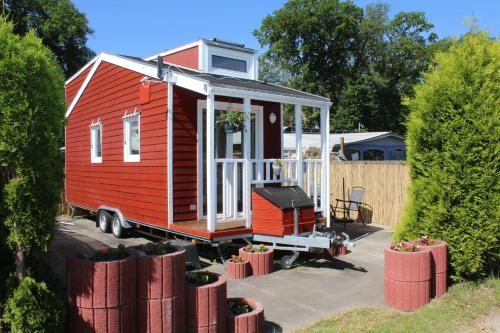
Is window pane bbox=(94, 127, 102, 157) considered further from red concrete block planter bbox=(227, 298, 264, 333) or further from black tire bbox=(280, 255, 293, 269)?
red concrete block planter bbox=(227, 298, 264, 333)

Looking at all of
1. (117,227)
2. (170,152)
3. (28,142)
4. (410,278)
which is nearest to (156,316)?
(28,142)

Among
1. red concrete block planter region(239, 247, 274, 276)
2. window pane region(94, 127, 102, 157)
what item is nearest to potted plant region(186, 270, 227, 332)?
red concrete block planter region(239, 247, 274, 276)

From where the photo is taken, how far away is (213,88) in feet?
21.8

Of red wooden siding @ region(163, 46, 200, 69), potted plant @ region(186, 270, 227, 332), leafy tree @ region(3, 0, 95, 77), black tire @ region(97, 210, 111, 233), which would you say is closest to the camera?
potted plant @ region(186, 270, 227, 332)

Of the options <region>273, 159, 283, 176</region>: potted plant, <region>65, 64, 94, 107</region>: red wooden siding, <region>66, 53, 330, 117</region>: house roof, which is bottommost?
<region>273, 159, 283, 176</region>: potted plant

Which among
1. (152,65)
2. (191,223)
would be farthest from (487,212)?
(152,65)

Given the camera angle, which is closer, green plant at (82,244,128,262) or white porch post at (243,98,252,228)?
green plant at (82,244,128,262)

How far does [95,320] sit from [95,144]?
804cm

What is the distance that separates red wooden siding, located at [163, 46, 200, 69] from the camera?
9.71 meters

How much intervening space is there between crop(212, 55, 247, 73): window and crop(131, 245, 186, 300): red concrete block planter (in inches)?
268

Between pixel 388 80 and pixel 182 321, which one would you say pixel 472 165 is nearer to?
pixel 182 321

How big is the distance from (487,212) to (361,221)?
6.36m

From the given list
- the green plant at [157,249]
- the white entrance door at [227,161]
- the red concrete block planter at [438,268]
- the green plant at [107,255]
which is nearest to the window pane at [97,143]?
the white entrance door at [227,161]

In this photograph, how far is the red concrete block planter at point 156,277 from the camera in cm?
353
